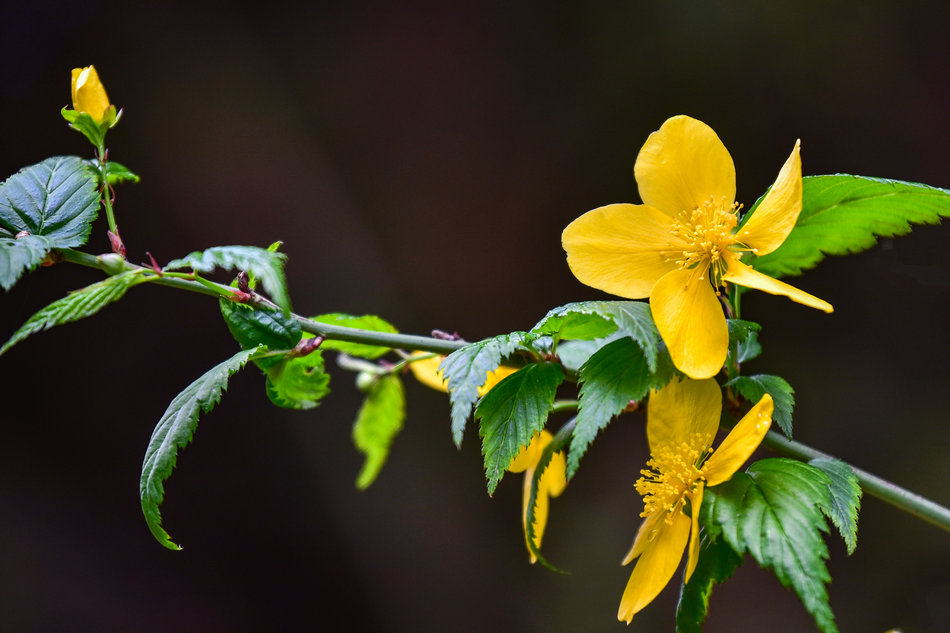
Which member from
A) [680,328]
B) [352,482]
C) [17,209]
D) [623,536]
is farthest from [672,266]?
[352,482]

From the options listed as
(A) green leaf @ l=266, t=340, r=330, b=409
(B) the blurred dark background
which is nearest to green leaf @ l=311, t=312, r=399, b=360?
(A) green leaf @ l=266, t=340, r=330, b=409

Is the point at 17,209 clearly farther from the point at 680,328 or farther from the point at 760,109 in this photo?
the point at 760,109

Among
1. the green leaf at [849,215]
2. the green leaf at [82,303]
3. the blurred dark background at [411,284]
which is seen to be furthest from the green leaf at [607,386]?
the blurred dark background at [411,284]

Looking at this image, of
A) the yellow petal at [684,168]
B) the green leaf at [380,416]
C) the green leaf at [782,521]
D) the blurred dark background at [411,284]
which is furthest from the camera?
the blurred dark background at [411,284]

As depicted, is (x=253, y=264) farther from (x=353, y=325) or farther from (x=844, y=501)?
(x=844, y=501)

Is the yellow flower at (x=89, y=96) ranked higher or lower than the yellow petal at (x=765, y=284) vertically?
higher

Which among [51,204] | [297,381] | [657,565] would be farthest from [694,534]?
[51,204]

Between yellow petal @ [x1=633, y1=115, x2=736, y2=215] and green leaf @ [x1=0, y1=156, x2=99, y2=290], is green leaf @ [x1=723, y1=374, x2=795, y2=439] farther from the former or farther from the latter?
green leaf @ [x1=0, y1=156, x2=99, y2=290]

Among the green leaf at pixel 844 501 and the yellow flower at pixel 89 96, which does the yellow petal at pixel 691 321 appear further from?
the yellow flower at pixel 89 96
